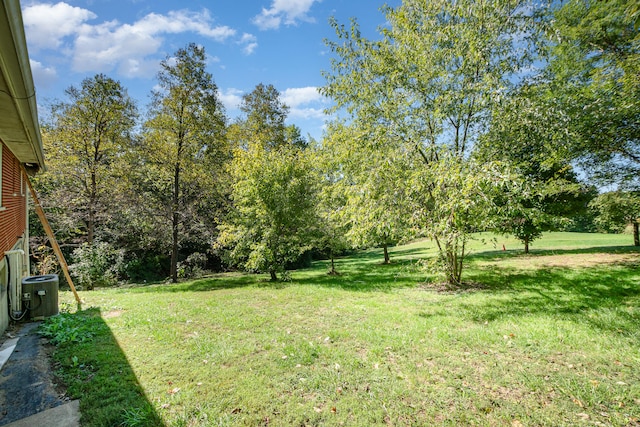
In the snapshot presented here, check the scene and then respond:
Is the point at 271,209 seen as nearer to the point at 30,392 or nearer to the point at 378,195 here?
the point at 378,195

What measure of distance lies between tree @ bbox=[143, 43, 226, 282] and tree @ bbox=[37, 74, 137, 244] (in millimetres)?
1866

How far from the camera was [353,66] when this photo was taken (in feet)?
27.3

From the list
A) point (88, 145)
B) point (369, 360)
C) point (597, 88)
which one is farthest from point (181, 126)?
point (597, 88)

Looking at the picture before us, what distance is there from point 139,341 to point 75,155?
1222cm

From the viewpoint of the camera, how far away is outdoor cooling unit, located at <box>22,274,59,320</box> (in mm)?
5695

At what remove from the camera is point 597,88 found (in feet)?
25.1

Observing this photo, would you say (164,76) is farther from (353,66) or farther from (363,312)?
(363,312)

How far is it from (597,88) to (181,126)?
14194 mm

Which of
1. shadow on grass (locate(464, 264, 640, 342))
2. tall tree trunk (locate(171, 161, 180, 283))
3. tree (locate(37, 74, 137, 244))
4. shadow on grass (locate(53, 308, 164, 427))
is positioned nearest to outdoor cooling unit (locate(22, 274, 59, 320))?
shadow on grass (locate(53, 308, 164, 427))

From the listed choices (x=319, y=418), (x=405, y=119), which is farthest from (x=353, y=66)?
(x=319, y=418)

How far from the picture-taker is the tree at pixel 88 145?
496 inches

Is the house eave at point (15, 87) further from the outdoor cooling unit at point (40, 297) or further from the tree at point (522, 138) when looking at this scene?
the tree at point (522, 138)

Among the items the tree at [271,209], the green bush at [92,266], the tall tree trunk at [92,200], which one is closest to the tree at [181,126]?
the tree at [271,209]

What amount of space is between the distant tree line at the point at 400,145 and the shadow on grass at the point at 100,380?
17.6 feet
